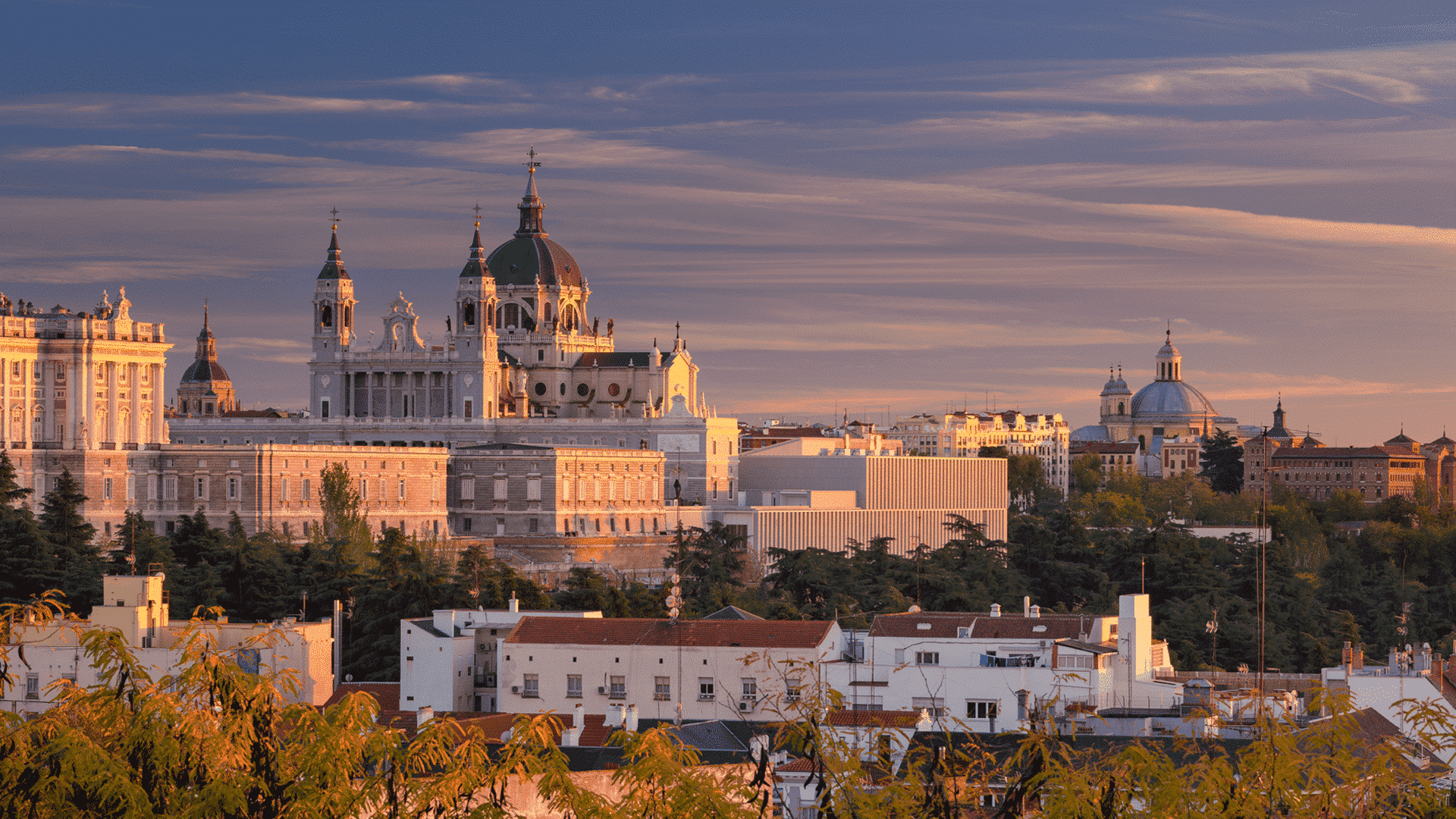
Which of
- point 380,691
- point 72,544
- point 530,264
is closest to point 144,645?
point 380,691

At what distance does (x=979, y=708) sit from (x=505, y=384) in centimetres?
9482

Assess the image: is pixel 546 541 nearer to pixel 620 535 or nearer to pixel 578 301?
pixel 620 535

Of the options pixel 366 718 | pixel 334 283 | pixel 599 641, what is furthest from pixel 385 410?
pixel 366 718

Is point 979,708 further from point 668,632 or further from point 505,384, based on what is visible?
point 505,384

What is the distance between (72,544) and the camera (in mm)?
86938

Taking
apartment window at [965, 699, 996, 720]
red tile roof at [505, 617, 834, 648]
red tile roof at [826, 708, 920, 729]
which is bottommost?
apartment window at [965, 699, 996, 720]

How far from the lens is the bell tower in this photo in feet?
467

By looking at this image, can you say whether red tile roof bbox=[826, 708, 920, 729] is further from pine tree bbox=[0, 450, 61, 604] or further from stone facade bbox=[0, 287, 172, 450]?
stone facade bbox=[0, 287, 172, 450]

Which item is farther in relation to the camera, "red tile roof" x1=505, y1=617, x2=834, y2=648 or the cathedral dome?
the cathedral dome

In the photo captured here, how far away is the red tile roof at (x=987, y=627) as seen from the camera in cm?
5747

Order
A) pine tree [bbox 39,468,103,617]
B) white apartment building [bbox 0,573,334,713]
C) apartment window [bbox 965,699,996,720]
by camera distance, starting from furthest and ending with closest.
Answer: pine tree [bbox 39,468,103,617]
white apartment building [bbox 0,573,334,713]
apartment window [bbox 965,699,996,720]

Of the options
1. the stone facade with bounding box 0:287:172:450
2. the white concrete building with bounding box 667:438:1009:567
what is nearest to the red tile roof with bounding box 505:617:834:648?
the stone facade with bounding box 0:287:172:450

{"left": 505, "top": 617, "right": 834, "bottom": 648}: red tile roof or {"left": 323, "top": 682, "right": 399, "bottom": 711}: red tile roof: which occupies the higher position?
{"left": 505, "top": 617, "right": 834, "bottom": 648}: red tile roof

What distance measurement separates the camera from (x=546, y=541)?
117562 mm
